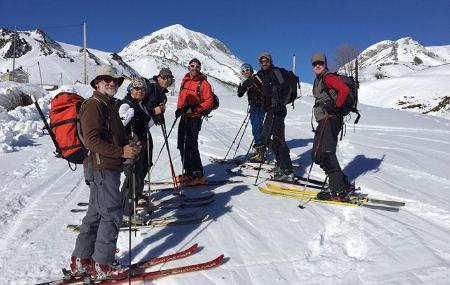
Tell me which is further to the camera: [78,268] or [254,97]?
[254,97]

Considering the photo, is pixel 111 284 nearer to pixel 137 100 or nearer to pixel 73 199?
pixel 137 100

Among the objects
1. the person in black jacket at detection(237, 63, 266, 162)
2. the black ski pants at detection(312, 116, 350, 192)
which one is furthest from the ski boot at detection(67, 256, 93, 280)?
the person in black jacket at detection(237, 63, 266, 162)

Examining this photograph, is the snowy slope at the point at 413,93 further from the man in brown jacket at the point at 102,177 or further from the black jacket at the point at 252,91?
the man in brown jacket at the point at 102,177

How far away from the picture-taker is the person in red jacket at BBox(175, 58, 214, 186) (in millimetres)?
7270

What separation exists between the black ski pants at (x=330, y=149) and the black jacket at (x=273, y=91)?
1412 mm

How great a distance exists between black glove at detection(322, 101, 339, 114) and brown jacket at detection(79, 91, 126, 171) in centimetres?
343

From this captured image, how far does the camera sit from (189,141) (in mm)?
7473

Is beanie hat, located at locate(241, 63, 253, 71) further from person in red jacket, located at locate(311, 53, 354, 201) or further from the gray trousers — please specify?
the gray trousers

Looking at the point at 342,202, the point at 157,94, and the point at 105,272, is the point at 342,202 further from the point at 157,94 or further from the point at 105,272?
the point at 105,272

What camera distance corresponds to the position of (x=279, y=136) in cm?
782

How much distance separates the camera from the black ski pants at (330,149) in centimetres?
636

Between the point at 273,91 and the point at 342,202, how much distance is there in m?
2.56

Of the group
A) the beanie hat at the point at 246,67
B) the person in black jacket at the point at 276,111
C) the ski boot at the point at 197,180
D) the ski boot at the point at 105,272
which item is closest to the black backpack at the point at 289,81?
the person in black jacket at the point at 276,111

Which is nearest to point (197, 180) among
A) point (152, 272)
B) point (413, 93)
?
point (152, 272)
